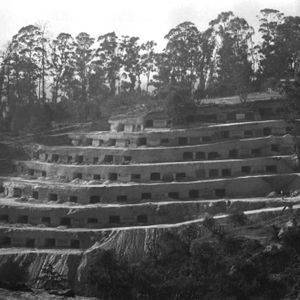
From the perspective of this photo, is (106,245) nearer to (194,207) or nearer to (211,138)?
(194,207)

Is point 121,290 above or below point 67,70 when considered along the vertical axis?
below

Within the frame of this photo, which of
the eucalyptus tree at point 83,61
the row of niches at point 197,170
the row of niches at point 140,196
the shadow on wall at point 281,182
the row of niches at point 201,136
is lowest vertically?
the row of niches at point 140,196

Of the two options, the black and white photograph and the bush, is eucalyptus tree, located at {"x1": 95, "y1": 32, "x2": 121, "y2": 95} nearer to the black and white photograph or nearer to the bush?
the black and white photograph

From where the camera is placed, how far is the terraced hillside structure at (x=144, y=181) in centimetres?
3134

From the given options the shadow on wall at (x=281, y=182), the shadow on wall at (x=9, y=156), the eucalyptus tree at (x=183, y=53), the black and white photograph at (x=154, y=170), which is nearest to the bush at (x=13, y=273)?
the black and white photograph at (x=154, y=170)

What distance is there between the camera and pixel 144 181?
115 feet

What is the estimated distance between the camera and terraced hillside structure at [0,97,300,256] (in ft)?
103

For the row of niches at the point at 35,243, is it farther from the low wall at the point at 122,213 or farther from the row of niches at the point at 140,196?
the row of niches at the point at 140,196

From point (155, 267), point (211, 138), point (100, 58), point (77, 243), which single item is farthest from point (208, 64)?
point (155, 267)

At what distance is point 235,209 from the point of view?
30.6 meters

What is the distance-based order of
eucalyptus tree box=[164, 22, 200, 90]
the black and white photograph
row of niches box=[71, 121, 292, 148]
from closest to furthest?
the black and white photograph < row of niches box=[71, 121, 292, 148] < eucalyptus tree box=[164, 22, 200, 90]

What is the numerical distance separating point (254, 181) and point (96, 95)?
84.8 feet

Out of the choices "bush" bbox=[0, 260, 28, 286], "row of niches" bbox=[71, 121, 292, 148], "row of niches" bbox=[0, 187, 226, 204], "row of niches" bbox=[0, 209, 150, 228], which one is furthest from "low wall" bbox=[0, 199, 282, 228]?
"row of niches" bbox=[71, 121, 292, 148]

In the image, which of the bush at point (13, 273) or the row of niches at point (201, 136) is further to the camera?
the row of niches at point (201, 136)
